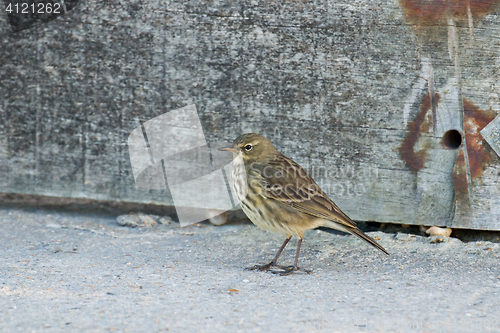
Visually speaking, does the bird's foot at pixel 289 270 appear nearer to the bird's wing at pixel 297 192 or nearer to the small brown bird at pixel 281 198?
the small brown bird at pixel 281 198

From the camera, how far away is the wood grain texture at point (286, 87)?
13.3ft

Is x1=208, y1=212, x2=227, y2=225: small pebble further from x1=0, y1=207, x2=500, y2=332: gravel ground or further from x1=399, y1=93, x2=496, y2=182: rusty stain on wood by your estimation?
x1=399, y1=93, x2=496, y2=182: rusty stain on wood

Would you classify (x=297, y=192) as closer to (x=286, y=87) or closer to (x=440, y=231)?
(x=286, y=87)

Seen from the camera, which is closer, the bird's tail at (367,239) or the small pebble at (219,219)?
the bird's tail at (367,239)

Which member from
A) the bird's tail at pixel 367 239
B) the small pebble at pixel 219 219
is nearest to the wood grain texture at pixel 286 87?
the bird's tail at pixel 367 239

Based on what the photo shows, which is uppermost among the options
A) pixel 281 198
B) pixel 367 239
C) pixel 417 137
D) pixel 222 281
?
pixel 417 137

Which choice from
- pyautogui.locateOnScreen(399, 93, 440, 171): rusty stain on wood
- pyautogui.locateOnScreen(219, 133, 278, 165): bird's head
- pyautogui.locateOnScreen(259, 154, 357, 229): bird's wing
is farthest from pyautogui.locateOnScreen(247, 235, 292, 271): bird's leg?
pyautogui.locateOnScreen(399, 93, 440, 171): rusty stain on wood

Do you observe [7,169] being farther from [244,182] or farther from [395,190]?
[395,190]

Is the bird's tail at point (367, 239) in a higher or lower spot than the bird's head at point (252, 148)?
lower

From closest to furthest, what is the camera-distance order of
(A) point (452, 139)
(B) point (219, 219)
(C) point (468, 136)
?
(C) point (468, 136)
(A) point (452, 139)
(B) point (219, 219)

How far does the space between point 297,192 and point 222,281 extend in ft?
2.95

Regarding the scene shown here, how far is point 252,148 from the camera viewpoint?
417 cm

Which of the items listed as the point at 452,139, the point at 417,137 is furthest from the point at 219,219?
the point at 452,139

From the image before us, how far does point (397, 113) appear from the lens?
4.16 meters
